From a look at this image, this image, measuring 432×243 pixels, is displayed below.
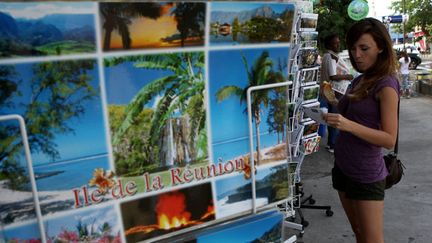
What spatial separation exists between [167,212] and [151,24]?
2.50 feet

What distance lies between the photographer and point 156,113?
165 cm

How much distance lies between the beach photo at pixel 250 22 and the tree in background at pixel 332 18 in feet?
30.4

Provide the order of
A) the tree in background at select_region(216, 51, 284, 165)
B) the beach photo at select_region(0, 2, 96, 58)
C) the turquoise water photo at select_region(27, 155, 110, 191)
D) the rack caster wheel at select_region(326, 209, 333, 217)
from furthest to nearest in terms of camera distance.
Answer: the rack caster wheel at select_region(326, 209, 333, 217), the tree in background at select_region(216, 51, 284, 165), the turquoise water photo at select_region(27, 155, 110, 191), the beach photo at select_region(0, 2, 96, 58)

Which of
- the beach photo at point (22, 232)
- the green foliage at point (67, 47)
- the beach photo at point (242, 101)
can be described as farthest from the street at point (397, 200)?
the green foliage at point (67, 47)

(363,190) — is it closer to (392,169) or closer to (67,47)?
(392,169)

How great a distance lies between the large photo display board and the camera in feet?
4.52

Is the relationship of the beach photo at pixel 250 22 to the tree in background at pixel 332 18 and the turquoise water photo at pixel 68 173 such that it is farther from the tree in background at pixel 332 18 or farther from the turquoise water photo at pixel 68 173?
the tree in background at pixel 332 18

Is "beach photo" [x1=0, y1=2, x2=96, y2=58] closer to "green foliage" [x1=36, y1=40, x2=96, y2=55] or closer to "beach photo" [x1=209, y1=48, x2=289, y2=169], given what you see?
"green foliage" [x1=36, y1=40, x2=96, y2=55]

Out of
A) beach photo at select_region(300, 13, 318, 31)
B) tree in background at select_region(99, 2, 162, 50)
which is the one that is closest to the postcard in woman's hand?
beach photo at select_region(300, 13, 318, 31)

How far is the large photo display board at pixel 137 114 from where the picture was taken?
1379 mm

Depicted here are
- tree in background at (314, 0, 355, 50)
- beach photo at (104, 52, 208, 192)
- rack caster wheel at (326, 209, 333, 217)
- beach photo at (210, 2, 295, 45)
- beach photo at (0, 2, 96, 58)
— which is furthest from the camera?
tree in background at (314, 0, 355, 50)

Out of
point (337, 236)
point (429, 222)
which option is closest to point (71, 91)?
point (337, 236)

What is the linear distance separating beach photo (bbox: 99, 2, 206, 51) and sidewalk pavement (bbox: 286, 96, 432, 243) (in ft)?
8.95

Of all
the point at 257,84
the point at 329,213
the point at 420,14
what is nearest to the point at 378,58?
the point at 257,84
